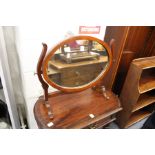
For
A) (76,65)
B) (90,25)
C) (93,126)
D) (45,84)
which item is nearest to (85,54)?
(76,65)

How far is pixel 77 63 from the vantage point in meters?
0.87

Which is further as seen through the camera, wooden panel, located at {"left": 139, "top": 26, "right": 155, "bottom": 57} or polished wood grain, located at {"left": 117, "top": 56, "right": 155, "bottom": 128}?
wooden panel, located at {"left": 139, "top": 26, "right": 155, "bottom": 57}

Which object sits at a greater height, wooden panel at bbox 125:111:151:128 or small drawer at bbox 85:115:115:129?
small drawer at bbox 85:115:115:129

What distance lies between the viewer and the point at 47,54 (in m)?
0.72

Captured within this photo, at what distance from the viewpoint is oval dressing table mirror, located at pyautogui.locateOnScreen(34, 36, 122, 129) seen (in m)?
0.77

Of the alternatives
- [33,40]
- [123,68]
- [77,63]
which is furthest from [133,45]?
[33,40]

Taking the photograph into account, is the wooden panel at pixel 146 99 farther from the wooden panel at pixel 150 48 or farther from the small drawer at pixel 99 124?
the small drawer at pixel 99 124

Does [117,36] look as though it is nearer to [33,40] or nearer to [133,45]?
[133,45]

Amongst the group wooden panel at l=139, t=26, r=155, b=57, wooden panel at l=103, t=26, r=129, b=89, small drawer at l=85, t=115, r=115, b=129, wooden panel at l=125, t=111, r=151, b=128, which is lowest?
wooden panel at l=125, t=111, r=151, b=128

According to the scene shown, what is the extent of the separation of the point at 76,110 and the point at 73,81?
19 centimetres

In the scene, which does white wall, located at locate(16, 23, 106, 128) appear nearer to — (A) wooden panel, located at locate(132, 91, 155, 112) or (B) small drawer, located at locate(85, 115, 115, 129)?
(B) small drawer, located at locate(85, 115, 115, 129)

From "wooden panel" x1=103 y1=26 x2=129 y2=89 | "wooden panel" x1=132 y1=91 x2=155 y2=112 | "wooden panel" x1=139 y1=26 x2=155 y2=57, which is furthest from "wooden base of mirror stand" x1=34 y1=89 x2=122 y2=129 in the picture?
"wooden panel" x1=139 y1=26 x2=155 y2=57

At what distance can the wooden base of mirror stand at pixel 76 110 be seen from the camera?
85 cm
